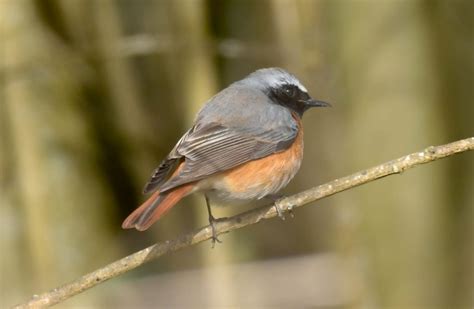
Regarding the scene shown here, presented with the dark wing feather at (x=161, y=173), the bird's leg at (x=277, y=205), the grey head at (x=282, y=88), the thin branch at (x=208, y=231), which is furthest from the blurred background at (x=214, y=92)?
the thin branch at (x=208, y=231)

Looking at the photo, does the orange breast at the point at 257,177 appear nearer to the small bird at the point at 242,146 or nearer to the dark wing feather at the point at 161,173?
the small bird at the point at 242,146

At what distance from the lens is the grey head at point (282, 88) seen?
16.6ft

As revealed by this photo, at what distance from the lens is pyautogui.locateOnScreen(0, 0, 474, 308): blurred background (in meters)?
5.89

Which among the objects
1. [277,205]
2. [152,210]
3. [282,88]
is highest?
[282,88]

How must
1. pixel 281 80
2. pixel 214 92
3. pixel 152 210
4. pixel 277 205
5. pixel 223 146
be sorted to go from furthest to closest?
pixel 214 92 → pixel 281 80 → pixel 223 146 → pixel 277 205 → pixel 152 210

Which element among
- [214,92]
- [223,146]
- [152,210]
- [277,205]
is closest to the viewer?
[152,210]

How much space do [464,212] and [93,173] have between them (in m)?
2.98

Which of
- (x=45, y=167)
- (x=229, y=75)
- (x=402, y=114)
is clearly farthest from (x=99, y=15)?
(x=402, y=114)

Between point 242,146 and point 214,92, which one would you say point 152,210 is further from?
point 214,92

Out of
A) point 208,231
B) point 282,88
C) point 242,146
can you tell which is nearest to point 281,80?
point 282,88

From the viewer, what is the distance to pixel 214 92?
6191 millimetres

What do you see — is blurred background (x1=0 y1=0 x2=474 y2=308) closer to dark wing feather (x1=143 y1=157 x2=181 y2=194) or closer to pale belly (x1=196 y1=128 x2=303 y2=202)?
pale belly (x1=196 y1=128 x2=303 y2=202)

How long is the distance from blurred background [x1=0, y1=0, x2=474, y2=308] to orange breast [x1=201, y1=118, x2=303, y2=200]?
1.22 meters

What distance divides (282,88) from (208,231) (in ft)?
4.86
